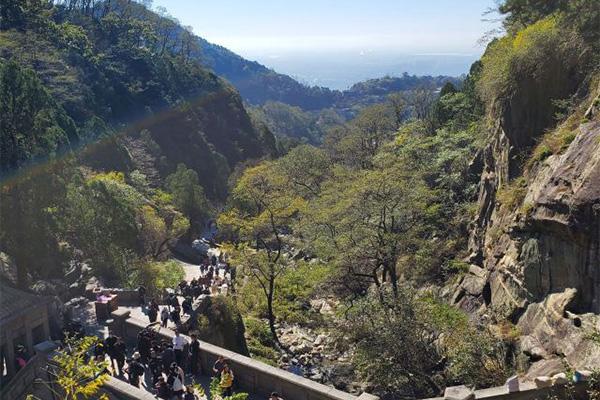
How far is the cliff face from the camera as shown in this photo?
1527cm

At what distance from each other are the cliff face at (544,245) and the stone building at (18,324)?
13.6m

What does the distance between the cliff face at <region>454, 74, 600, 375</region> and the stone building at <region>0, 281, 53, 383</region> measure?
44.7ft

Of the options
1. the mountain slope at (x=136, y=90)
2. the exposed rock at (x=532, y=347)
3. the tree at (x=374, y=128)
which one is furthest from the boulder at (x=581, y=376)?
the mountain slope at (x=136, y=90)

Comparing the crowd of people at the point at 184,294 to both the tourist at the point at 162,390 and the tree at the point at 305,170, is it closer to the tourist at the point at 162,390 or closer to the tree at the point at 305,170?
the tourist at the point at 162,390

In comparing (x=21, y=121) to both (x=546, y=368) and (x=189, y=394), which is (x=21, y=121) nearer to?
(x=189, y=394)

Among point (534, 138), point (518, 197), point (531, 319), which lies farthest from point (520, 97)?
point (531, 319)

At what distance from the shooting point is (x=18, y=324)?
51.4 ft

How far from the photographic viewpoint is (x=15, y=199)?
71.6 ft

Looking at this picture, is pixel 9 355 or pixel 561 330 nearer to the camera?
pixel 9 355

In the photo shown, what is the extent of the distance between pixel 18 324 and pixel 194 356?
4966mm

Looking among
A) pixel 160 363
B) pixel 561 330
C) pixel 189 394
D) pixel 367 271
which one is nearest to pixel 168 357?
pixel 160 363

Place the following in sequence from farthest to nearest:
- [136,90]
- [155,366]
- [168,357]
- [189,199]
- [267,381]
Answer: [136,90]
[189,199]
[168,357]
[155,366]
[267,381]

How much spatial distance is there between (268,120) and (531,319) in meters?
171

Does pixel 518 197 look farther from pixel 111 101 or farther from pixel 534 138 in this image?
pixel 111 101
